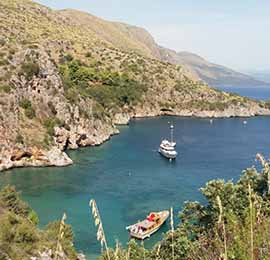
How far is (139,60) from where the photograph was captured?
4761 inches

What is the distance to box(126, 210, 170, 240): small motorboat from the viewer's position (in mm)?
34275

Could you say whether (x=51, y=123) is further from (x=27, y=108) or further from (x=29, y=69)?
(x=29, y=69)

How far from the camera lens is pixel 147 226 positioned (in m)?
34.8

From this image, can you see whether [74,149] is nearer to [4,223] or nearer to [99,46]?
[4,223]

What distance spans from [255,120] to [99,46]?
45.2 meters

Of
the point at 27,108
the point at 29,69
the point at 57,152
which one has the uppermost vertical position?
the point at 29,69

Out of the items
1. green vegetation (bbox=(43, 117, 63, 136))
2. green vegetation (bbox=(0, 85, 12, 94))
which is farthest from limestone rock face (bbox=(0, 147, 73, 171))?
green vegetation (bbox=(0, 85, 12, 94))

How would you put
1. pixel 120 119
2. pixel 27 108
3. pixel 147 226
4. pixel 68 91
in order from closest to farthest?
pixel 147 226, pixel 27 108, pixel 68 91, pixel 120 119

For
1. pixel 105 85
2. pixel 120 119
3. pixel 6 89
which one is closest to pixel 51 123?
pixel 6 89

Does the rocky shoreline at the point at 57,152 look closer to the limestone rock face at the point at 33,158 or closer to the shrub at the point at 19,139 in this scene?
the limestone rock face at the point at 33,158

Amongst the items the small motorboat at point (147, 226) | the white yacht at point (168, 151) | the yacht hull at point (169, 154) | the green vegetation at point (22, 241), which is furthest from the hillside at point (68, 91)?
the green vegetation at point (22, 241)

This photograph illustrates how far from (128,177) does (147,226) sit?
1793 centimetres

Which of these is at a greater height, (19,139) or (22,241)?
(22,241)

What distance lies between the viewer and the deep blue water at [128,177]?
127 feet
